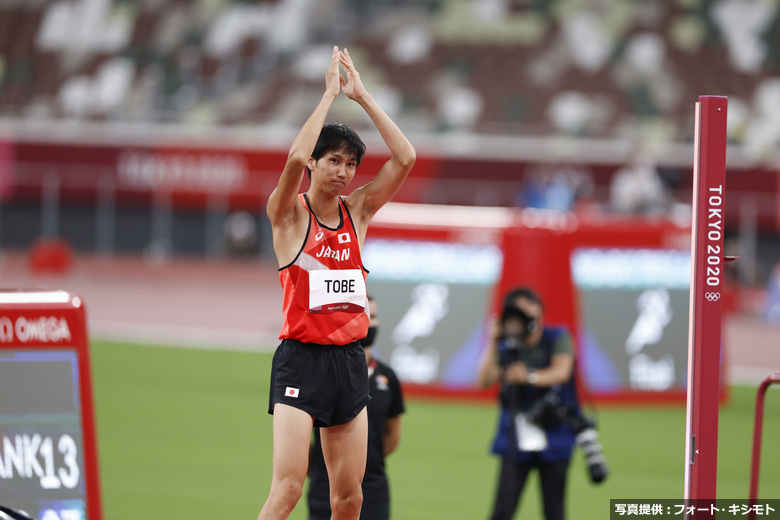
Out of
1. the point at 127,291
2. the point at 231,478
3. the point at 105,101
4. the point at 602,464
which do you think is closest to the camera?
the point at 602,464

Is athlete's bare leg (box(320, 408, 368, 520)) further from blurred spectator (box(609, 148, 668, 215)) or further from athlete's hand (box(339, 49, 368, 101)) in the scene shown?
blurred spectator (box(609, 148, 668, 215))

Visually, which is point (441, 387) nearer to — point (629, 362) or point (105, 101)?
point (629, 362)

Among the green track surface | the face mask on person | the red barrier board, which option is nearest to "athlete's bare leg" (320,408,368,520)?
the face mask on person

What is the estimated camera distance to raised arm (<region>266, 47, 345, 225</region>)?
16.4 ft

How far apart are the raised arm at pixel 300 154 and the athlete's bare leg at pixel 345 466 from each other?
986 millimetres

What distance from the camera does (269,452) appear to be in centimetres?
Result: 1107

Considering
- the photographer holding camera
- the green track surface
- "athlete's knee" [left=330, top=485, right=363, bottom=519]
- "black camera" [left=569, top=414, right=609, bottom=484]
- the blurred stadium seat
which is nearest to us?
"athlete's knee" [left=330, top=485, right=363, bottom=519]

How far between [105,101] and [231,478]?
74.0 ft

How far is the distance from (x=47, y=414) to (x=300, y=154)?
167 centimetres

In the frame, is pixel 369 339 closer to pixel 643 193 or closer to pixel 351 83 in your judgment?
pixel 351 83

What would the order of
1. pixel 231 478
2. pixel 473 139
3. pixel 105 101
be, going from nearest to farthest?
pixel 231 478 < pixel 473 139 < pixel 105 101

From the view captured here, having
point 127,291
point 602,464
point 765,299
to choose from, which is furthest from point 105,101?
point 602,464

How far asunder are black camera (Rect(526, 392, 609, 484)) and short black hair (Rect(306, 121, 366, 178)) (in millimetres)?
2399

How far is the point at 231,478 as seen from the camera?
9.84 m
